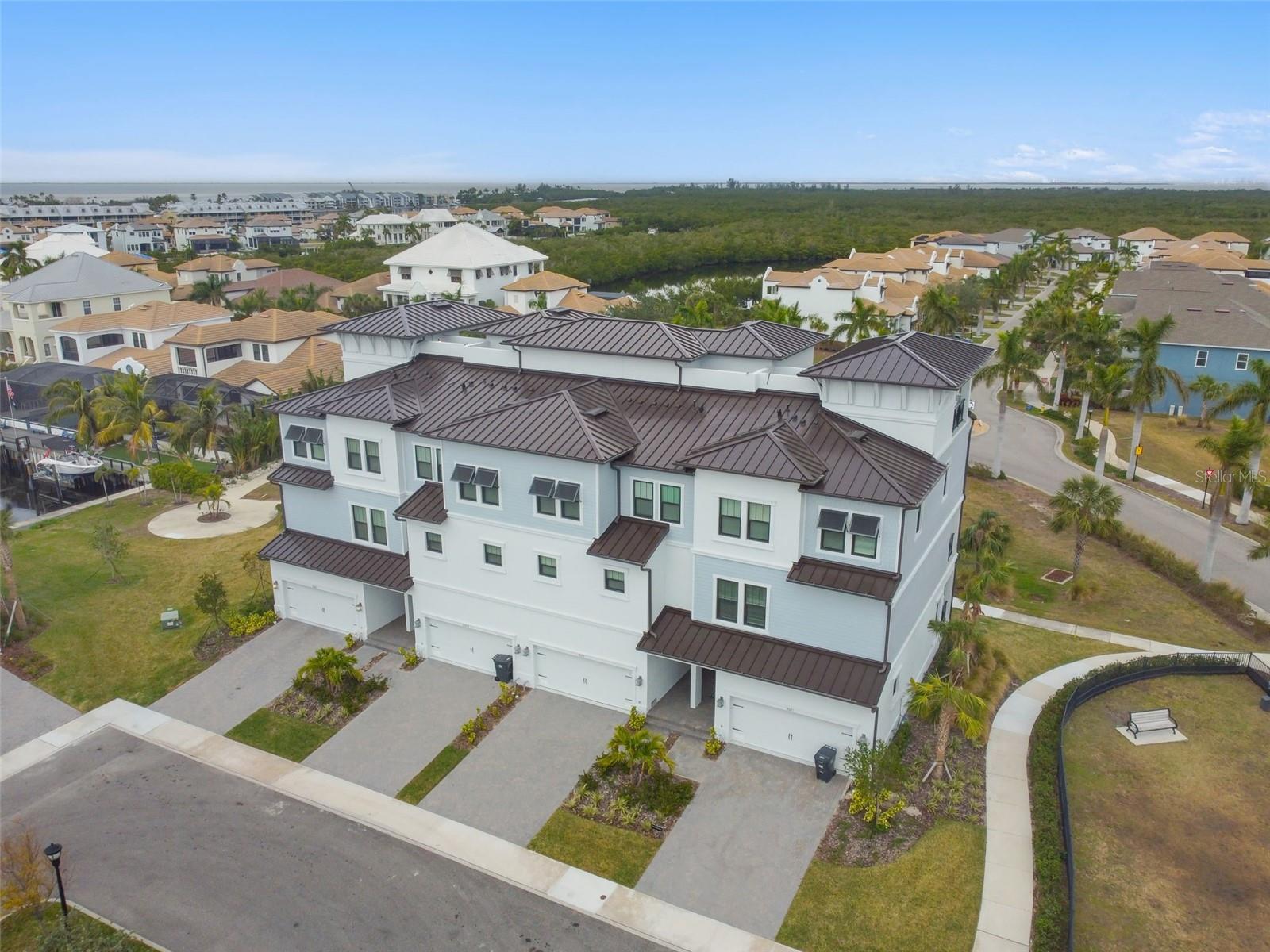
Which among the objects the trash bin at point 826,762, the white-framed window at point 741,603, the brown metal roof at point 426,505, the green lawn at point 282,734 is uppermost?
the brown metal roof at point 426,505

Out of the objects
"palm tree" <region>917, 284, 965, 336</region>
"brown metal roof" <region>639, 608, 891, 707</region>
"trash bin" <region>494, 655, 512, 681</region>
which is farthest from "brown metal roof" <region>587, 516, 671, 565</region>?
"palm tree" <region>917, 284, 965, 336</region>

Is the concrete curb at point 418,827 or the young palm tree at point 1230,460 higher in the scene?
the young palm tree at point 1230,460

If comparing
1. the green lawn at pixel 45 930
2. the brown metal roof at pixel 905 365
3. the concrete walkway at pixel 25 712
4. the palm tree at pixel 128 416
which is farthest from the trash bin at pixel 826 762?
the palm tree at pixel 128 416

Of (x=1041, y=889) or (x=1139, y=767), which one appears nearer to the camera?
(x=1041, y=889)

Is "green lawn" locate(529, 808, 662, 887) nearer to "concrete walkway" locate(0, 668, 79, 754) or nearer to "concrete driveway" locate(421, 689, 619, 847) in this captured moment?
"concrete driveway" locate(421, 689, 619, 847)

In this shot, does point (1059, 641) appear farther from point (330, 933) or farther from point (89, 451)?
point (89, 451)

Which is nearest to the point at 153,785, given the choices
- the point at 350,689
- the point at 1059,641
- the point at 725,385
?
the point at 350,689

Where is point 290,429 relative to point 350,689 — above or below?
above

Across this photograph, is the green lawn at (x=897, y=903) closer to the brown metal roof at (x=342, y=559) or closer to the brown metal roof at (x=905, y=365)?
the brown metal roof at (x=905, y=365)
